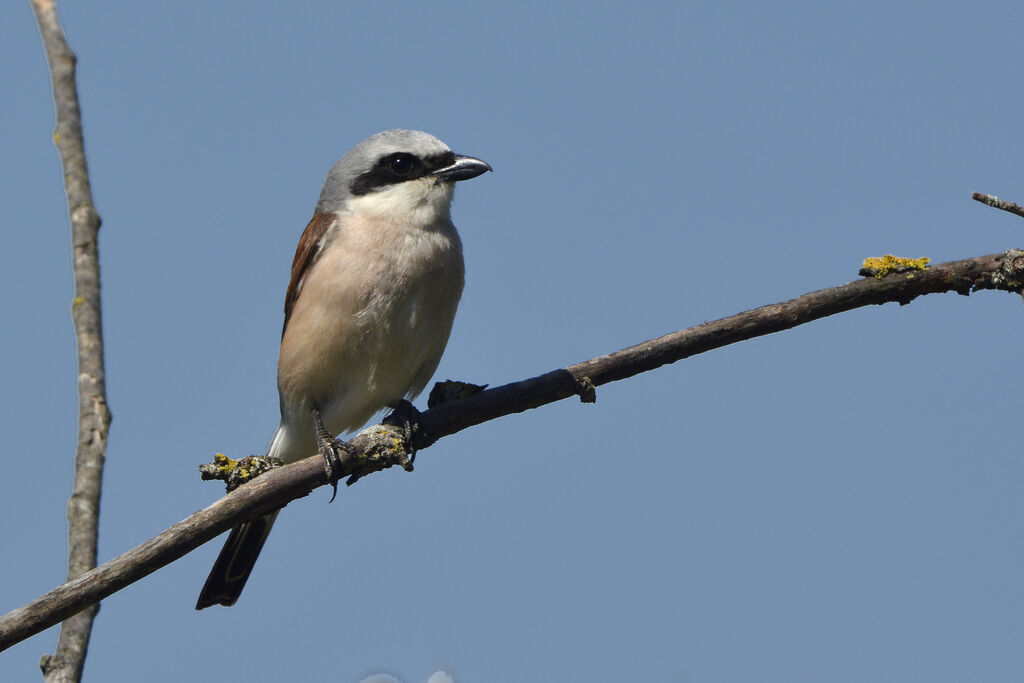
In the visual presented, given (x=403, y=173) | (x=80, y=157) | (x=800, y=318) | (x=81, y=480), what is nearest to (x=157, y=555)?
(x=81, y=480)

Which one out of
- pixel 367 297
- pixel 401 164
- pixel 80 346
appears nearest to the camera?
pixel 80 346

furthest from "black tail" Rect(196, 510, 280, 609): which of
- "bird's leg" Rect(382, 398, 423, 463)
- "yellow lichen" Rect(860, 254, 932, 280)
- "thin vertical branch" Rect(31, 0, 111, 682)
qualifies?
"yellow lichen" Rect(860, 254, 932, 280)

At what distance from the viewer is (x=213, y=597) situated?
5.00m

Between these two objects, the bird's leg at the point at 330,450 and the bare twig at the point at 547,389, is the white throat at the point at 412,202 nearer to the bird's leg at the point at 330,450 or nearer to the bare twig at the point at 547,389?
the bird's leg at the point at 330,450

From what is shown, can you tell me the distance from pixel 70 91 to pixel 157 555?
1937mm

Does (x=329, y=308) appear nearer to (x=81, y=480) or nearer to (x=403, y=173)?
(x=403, y=173)

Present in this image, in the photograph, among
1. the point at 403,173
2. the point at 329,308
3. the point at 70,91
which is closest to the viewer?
the point at 70,91

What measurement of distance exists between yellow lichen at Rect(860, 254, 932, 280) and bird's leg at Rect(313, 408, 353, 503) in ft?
6.32

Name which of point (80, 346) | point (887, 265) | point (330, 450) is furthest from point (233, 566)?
point (887, 265)

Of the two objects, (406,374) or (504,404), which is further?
(406,374)

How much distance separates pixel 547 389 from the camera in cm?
356

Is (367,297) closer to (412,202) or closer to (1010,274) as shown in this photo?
(412,202)

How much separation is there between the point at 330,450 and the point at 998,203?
2.59 meters

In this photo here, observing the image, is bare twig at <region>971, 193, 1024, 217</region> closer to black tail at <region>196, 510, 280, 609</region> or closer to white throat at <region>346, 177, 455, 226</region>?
white throat at <region>346, 177, 455, 226</region>
